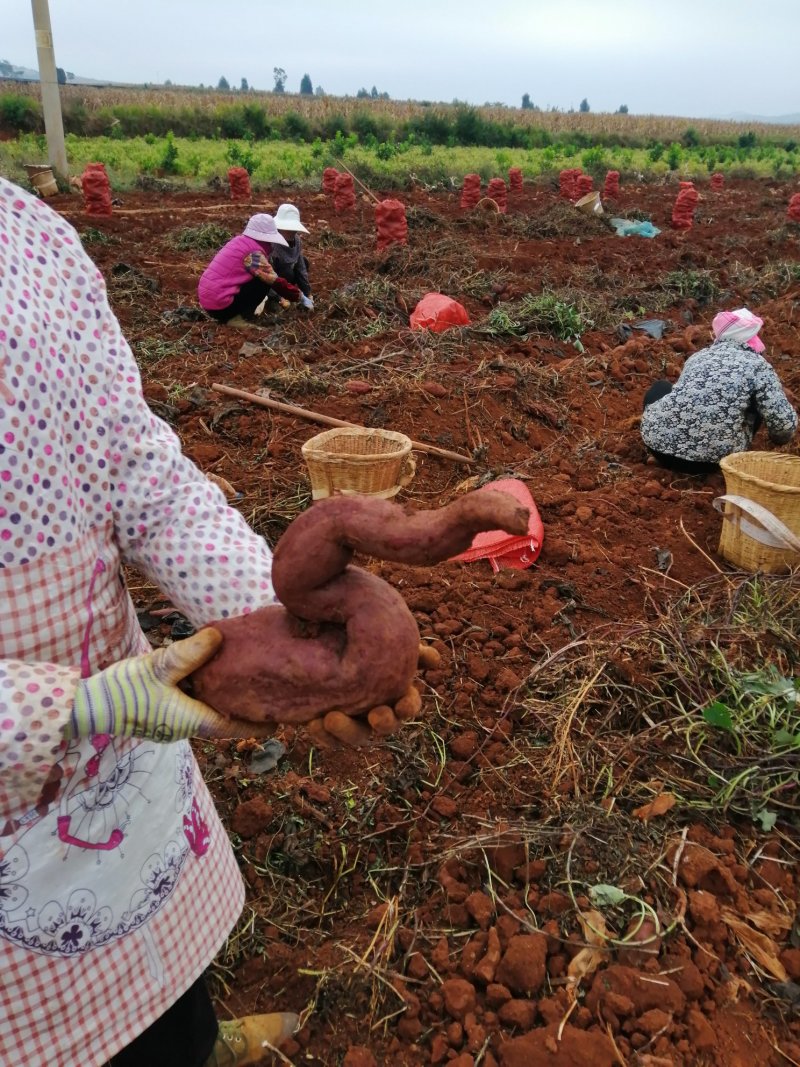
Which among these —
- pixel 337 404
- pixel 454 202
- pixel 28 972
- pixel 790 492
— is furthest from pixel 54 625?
pixel 454 202

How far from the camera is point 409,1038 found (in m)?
1.68

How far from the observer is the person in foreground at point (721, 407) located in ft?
13.0

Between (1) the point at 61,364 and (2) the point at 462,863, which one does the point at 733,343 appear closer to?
(2) the point at 462,863

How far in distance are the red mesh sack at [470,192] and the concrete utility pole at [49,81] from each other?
21.6 feet

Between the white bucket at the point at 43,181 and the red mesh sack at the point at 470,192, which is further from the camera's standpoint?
the red mesh sack at the point at 470,192

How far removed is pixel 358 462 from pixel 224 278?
3541 mm

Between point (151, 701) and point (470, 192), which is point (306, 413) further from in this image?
point (470, 192)

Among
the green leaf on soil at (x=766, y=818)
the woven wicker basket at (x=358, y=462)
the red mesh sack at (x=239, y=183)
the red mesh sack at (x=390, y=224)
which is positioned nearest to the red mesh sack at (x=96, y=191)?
the red mesh sack at (x=239, y=183)

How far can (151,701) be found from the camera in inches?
37.2

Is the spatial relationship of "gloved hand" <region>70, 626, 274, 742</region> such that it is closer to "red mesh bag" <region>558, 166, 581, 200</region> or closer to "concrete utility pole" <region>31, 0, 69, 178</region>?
"concrete utility pole" <region>31, 0, 69, 178</region>

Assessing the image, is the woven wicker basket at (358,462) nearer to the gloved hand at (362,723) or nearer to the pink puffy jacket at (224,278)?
the gloved hand at (362,723)

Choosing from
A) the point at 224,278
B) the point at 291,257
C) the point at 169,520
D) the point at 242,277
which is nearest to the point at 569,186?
the point at 291,257

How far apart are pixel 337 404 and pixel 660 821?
3.40 m

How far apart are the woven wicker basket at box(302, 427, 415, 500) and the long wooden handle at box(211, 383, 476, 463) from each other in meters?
0.12
